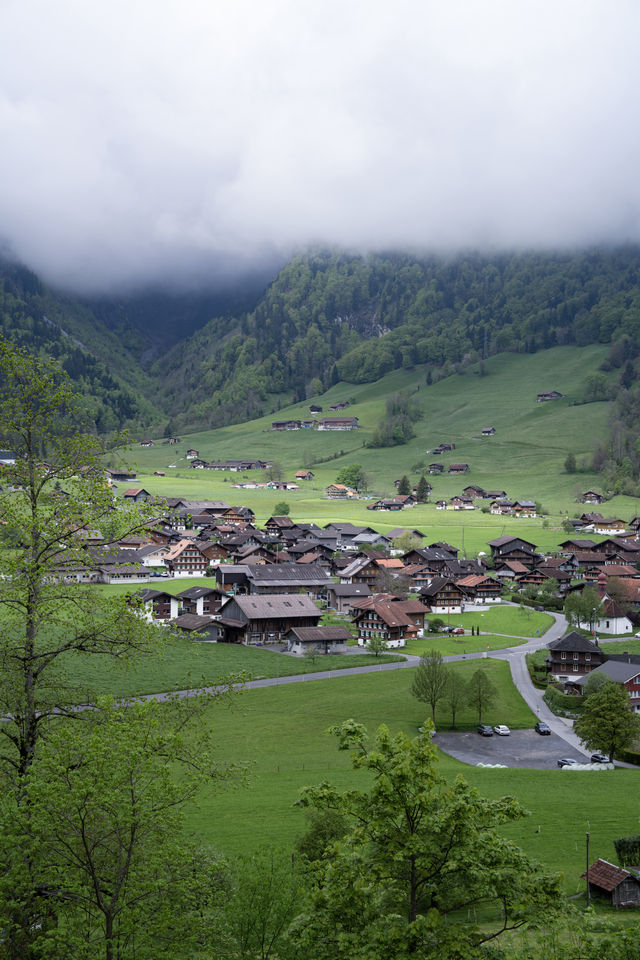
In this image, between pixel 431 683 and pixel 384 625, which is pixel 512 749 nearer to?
pixel 431 683

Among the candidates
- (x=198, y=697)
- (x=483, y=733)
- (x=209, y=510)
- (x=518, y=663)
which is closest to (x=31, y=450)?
(x=198, y=697)

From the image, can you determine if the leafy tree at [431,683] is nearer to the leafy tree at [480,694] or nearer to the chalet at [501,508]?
the leafy tree at [480,694]

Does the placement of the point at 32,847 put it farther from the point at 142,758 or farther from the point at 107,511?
the point at 107,511

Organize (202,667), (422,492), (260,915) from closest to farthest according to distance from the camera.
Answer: (260,915), (202,667), (422,492)

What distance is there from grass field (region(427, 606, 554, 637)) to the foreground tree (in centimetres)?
7282

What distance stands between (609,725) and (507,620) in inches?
1666

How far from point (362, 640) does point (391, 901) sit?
6818 cm

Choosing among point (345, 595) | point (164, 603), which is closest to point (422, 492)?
point (345, 595)

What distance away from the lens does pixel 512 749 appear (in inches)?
1882

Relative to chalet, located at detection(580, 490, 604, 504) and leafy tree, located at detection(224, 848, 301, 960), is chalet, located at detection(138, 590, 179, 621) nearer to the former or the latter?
leafy tree, located at detection(224, 848, 301, 960)

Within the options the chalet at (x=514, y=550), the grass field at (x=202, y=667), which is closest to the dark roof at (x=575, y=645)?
the grass field at (x=202, y=667)

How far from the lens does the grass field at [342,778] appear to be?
2939 centimetres

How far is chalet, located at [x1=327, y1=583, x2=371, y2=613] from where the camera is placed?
94438 millimetres

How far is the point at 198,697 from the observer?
13.1 metres
